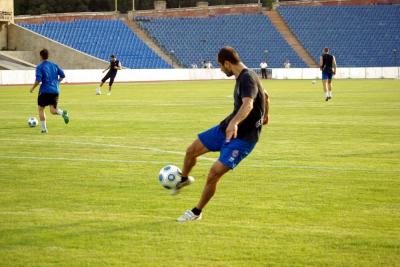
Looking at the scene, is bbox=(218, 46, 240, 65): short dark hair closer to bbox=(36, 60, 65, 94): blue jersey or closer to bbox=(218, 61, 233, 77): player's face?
bbox=(218, 61, 233, 77): player's face

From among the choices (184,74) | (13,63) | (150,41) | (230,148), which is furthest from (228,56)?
(150,41)

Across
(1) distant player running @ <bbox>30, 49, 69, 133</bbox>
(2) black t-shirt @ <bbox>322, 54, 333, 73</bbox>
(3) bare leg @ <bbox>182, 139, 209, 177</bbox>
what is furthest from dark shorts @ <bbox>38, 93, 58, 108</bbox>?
(2) black t-shirt @ <bbox>322, 54, 333, 73</bbox>

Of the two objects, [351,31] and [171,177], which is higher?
[351,31]

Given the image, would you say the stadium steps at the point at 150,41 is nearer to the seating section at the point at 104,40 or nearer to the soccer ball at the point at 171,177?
the seating section at the point at 104,40

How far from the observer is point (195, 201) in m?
10.3

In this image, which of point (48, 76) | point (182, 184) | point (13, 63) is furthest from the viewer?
point (13, 63)

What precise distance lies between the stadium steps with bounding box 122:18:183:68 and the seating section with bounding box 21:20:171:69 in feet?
2.69

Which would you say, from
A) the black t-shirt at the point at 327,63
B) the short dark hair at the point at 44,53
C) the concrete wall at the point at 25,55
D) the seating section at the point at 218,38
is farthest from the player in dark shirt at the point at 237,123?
the seating section at the point at 218,38

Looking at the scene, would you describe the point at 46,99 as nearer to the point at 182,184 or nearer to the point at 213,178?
the point at 182,184

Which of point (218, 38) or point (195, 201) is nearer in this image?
point (195, 201)

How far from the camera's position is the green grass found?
7543mm

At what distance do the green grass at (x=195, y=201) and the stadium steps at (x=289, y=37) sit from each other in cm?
6183

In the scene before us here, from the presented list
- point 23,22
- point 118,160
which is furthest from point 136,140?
point 23,22

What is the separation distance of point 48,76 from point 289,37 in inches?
2579
